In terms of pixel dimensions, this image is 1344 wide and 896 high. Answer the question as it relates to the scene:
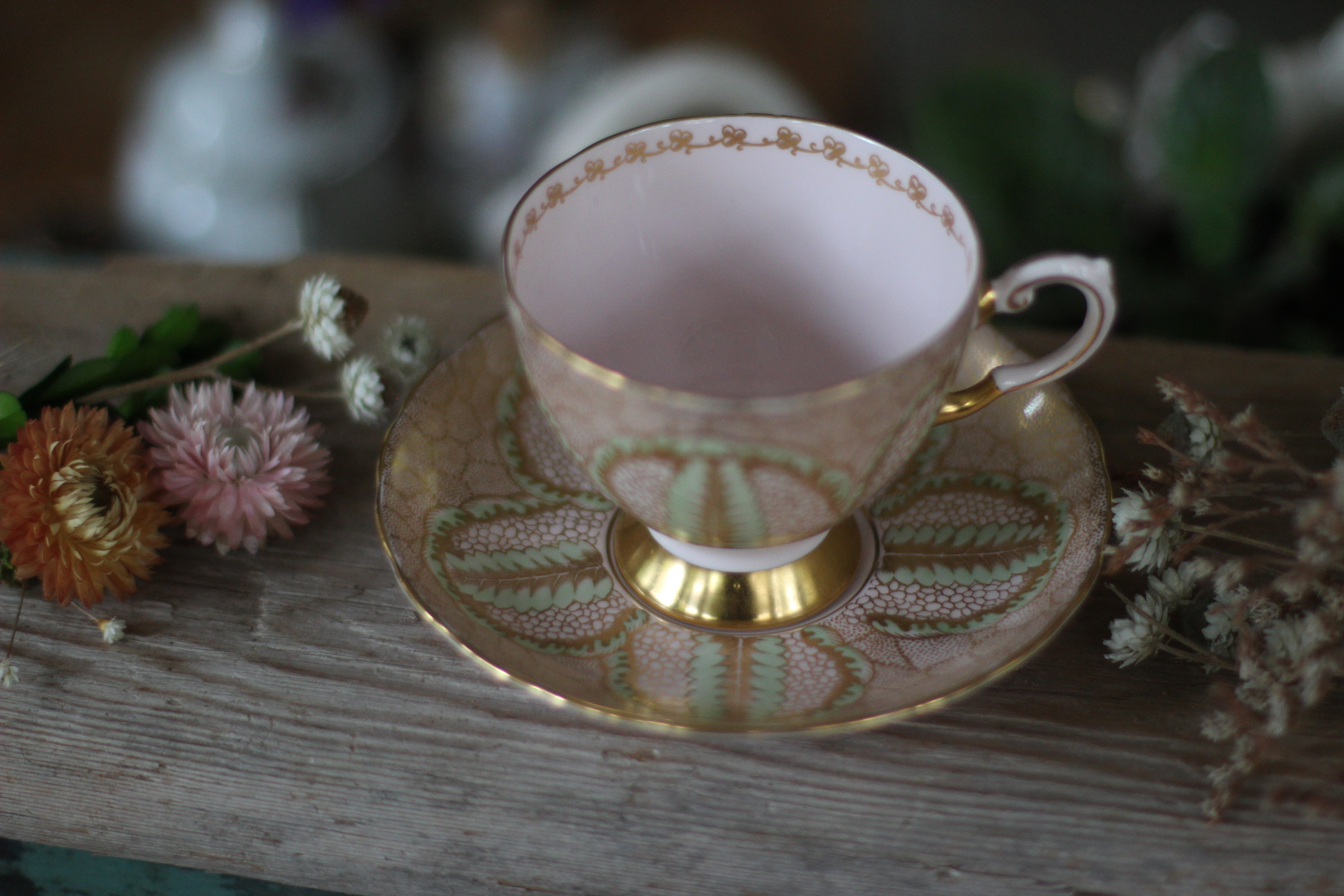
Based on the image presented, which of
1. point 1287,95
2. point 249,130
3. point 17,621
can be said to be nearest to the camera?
point 17,621

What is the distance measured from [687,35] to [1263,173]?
1204mm

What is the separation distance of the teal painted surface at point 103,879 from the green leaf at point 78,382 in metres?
0.23

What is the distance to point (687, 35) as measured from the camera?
79.7 inches

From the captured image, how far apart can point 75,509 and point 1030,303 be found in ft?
1.49

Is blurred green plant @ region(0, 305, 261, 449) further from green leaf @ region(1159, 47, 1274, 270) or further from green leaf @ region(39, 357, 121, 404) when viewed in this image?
green leaf @ region(1159, 47, 1274, 270)

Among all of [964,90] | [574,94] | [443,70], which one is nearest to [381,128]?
[443,70]

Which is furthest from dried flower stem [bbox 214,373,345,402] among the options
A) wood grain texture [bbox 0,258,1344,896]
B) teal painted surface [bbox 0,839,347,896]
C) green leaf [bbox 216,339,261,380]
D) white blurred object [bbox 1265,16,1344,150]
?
white blurred object [bbox 1265,16,1344,150]

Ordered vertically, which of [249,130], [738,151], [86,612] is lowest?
[249,130]

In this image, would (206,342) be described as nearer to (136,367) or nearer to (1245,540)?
(136,367)

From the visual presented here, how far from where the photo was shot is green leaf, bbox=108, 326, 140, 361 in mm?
626

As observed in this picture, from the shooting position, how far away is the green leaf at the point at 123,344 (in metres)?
0.63

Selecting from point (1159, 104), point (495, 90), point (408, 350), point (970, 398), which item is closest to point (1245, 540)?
point (970, 398)

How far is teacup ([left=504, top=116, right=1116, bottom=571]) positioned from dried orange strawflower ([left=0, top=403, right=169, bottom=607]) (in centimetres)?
22

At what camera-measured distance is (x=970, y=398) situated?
50 centimetres
